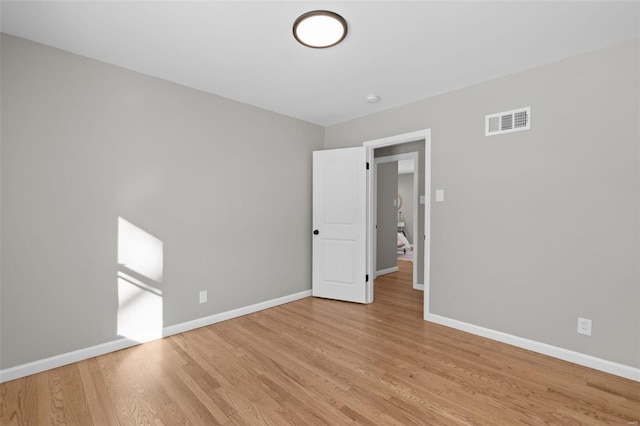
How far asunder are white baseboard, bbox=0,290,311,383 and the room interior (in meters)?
0.02

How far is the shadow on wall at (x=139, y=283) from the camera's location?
8.81ft

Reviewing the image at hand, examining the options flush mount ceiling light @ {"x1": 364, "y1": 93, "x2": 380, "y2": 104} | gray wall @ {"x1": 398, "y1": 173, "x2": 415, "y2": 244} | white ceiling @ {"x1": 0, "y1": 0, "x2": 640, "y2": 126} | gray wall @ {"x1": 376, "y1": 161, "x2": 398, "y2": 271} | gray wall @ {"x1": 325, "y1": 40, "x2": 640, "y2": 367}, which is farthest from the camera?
gray wall @ {"x1": 398, "y1": 173, "x2": 415, "y2": 244}

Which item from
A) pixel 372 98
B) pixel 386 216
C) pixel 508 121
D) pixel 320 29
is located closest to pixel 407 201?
pixel 386 216

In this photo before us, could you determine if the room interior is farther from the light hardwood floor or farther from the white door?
the white door

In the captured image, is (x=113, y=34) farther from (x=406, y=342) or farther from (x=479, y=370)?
(x=479, y=370)

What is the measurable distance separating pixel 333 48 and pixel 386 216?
3.93 metres

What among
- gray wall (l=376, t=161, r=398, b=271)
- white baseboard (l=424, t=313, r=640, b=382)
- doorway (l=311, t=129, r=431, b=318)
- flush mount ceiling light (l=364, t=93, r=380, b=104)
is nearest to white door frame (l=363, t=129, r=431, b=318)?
doorway (l=311, t=129, r=431, b=318)

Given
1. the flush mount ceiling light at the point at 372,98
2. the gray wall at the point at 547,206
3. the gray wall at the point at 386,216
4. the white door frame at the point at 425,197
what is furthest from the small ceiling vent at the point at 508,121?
the gray wall at the point at 386,216

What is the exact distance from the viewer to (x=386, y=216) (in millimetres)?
5848

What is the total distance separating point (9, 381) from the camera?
2154 mm

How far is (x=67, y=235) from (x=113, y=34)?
1629 mm

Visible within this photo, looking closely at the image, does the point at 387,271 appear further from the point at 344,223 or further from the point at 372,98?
the point at 372,98

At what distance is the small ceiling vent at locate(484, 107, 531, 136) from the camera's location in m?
2.71

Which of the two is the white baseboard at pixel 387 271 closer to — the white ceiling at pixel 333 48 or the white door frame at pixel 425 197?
the white door frame at pixel 425 197
